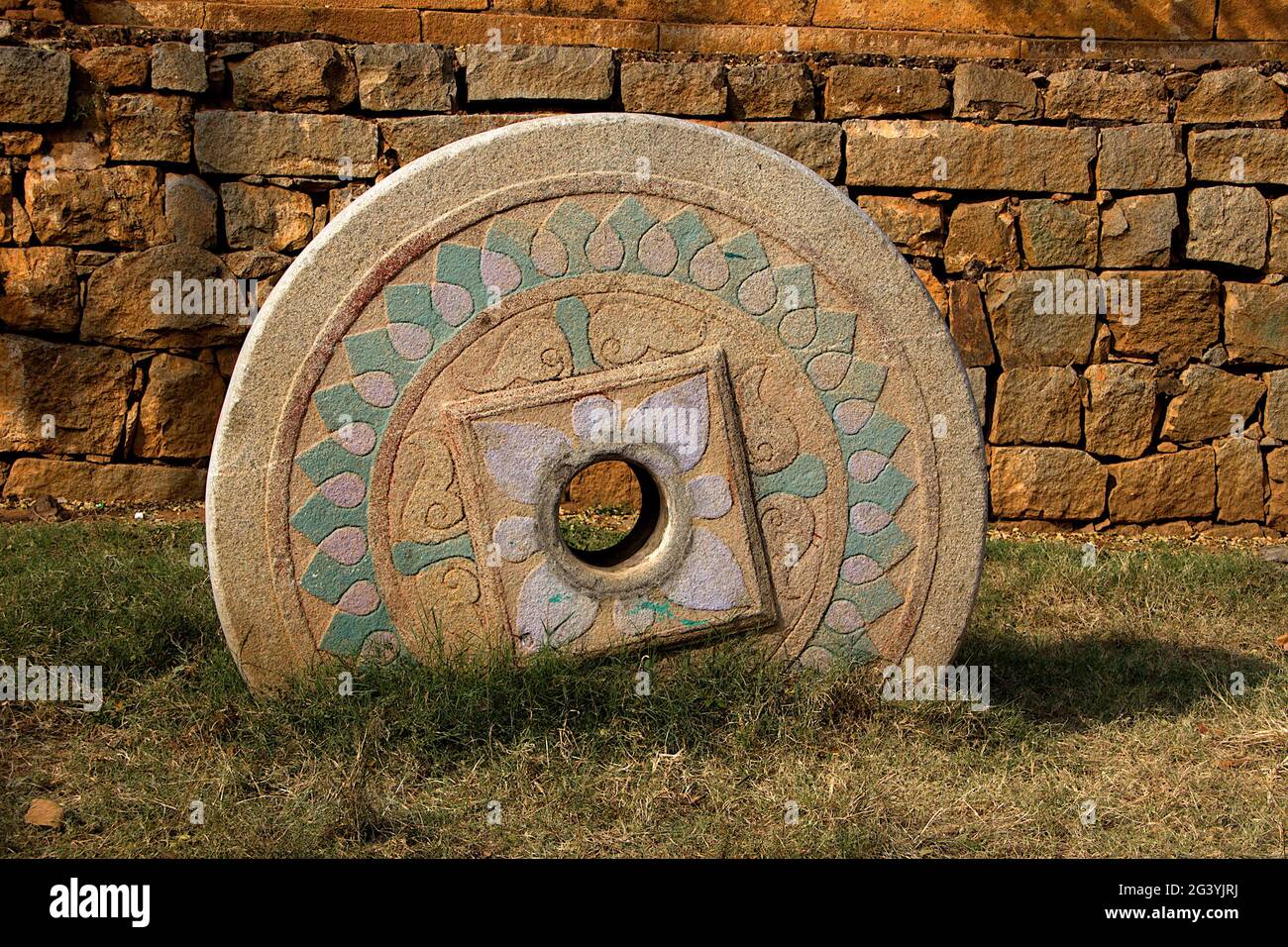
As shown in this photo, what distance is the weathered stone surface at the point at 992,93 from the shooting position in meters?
6.02

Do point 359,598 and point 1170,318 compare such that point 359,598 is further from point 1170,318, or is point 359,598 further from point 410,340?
point 1170,318

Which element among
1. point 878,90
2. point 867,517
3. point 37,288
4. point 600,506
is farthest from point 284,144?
point 867,517

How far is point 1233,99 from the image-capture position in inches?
243

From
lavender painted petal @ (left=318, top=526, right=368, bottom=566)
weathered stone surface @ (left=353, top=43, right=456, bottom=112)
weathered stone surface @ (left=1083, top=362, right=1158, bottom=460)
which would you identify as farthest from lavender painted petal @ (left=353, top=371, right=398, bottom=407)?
weathered stone surface @ (left=1083, top=362, right=1158, bottom=460)

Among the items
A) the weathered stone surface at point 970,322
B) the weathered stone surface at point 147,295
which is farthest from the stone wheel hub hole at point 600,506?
the weathered stone surface at point 147,295

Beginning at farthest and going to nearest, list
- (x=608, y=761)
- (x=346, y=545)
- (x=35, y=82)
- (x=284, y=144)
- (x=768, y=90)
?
(x=768, y=90) → (x=284, y=144) → (x=35, y=82) → (x=346, y=545) → (x=608, y=761)

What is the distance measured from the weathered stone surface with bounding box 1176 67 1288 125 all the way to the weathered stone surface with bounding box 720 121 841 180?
168cm

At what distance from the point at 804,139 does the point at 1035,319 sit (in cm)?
138

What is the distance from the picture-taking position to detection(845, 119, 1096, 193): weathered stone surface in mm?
6039

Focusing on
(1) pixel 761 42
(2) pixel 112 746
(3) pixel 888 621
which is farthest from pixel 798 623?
(1) pixel 761 42

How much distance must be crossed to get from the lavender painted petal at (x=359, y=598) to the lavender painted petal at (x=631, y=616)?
630 mm

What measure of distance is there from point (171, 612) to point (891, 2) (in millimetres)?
4351

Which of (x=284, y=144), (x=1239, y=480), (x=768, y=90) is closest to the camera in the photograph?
(x=284, y=144)

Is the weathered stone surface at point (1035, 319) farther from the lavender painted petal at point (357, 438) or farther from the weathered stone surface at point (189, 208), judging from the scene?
the lavender painted petal at point (357, 438)
